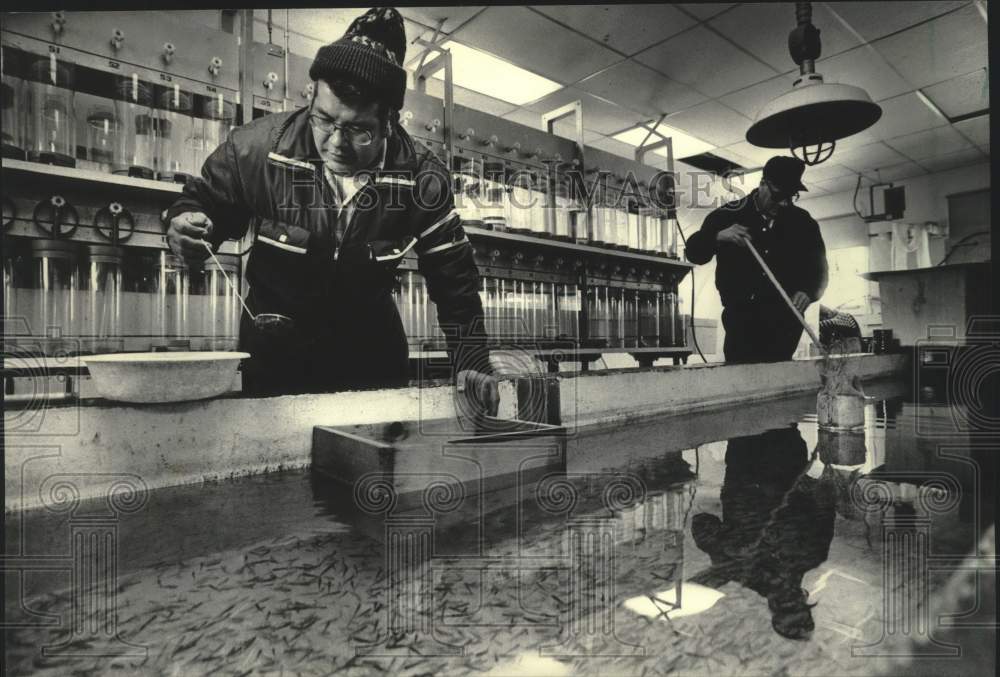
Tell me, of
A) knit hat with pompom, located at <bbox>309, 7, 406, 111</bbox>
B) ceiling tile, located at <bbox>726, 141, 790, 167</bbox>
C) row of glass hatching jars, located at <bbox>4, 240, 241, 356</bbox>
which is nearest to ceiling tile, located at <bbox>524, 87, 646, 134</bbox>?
ceiling tile, located at <bbox>726, 141, 790, 167</bbox>

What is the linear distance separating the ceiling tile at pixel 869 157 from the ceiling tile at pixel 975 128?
51 cm

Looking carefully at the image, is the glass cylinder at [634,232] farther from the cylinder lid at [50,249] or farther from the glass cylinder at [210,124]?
the cylinder lid at [50,249]

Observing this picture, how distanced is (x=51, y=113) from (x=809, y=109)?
9.40 feet

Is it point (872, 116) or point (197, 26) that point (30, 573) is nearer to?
point (197, 26)

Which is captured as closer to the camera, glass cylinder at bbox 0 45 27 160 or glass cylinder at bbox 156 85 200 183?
glass cylinder at bbox 0 45 27 160

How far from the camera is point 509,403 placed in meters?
1.42

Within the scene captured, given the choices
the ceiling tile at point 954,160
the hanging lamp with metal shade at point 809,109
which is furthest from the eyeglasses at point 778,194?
the ceiling tile at point 954,160

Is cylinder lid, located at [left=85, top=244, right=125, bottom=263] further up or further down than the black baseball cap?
further down

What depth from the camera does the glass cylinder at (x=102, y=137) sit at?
6.48 feet

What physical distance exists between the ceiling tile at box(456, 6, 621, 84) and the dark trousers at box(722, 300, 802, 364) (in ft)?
6.31

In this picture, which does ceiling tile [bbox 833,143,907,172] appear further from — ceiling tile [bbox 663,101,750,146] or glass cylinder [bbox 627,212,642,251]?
glass cylinder [bbox 627,212,642,251]

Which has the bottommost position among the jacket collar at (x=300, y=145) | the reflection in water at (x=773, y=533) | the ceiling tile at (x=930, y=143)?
the reflection in water at (x=773, y=533)

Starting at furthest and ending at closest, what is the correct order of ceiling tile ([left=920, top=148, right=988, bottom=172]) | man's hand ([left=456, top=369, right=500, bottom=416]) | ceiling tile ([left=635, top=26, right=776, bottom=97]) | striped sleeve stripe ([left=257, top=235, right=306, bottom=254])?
ceiling tile ([left=920, top=148, right=988, bottom=172]) < ceiling tile ([left=635, top=26, right=776, bottom=97]) < striped sleeve stripe ([left=257, top=235, right=306, bottom=254]) < man's hand ([left=456, top=369, right=500, bottom=416])

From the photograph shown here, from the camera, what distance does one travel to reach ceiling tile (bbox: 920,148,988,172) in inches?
205
